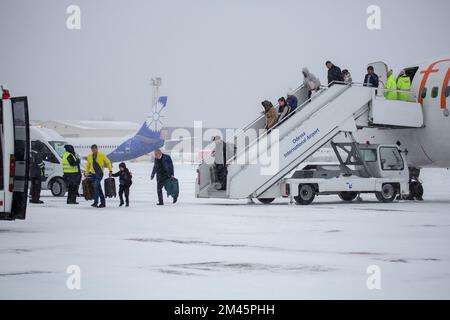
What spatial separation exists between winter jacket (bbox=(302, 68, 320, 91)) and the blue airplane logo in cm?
4690

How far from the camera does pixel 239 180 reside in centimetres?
2475

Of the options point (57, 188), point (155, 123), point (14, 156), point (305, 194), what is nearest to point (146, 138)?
point (155, 123)

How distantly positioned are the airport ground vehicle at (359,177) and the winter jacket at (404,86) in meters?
1.82

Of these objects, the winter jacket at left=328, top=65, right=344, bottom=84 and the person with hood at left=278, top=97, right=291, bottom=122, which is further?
the winter jacket at left=328, top=65, right=344, bottom=84

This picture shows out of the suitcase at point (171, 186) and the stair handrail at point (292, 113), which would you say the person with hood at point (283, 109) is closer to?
the stair handrail at point (292, 113)

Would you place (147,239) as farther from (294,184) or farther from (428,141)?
(428,141)

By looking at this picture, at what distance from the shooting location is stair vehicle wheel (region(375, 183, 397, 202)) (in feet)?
86.7

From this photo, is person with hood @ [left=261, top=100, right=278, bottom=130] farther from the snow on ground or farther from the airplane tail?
the airplane tail

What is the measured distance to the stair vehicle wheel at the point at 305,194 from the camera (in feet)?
83.4

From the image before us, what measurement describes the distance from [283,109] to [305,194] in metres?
2.93

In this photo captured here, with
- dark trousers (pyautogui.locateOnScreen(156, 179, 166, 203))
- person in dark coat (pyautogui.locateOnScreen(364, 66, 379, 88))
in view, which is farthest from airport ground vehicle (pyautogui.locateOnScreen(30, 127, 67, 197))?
person in dark coat (pyautogui.locateOnScreen(364, 66, 379, 88))

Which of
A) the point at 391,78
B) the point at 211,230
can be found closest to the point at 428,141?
the point at 391,78

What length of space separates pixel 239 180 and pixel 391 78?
661cm

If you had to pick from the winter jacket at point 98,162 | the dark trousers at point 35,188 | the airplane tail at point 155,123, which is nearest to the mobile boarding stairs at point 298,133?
the winter jacket at point 98,162
